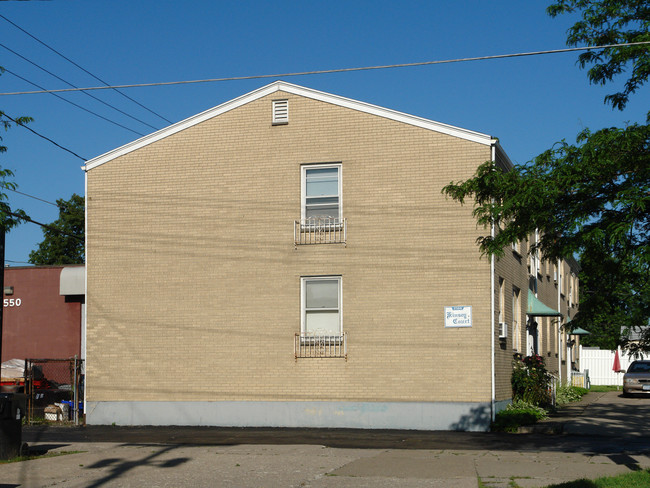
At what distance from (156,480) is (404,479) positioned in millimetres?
3489

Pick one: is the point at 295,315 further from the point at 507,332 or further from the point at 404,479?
the point at 404,479

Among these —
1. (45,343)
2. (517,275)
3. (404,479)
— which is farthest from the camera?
(45,343)

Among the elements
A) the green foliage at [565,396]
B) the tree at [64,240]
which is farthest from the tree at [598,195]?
the tree at [64,240]

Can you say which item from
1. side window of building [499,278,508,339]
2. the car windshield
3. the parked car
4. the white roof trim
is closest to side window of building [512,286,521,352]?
side window of building [499,278,508,339]

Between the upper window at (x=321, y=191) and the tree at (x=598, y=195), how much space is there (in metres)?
7.99

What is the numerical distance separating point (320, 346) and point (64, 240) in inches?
1675

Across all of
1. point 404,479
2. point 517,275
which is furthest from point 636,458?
point 517,275

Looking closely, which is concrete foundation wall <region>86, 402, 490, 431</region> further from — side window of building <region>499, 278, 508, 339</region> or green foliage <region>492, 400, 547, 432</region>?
side window of building <region>499, 278, 508, 339</region>

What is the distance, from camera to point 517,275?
2355 centimetres

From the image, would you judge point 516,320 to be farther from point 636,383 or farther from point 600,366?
point 600,366

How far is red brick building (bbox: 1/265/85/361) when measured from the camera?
2581 centimetres

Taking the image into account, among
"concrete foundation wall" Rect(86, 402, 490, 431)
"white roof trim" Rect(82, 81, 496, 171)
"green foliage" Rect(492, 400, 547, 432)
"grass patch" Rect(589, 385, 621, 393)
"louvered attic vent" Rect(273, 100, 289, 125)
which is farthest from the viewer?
"grass patch" Rect(589, 385, 621, 393)

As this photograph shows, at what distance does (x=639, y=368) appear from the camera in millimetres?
36719

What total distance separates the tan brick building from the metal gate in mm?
877
